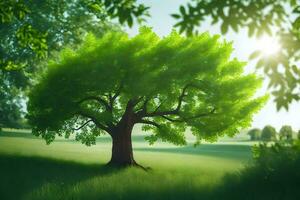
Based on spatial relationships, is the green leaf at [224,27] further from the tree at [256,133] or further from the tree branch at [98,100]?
the tree at [256,133]

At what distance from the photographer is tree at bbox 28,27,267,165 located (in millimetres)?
23641

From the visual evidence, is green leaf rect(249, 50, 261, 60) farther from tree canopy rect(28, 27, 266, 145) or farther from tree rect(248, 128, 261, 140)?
tree rect(248, 128, 261, 140)

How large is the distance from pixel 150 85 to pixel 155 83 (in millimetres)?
410

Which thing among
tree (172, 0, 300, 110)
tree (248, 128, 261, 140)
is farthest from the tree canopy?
tree (248, 128, 261, 140)

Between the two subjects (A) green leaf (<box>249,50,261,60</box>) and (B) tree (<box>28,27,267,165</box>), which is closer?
(A) green leaf (<box>249,50,261,60</box>)

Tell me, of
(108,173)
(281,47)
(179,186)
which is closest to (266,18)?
(281,47)

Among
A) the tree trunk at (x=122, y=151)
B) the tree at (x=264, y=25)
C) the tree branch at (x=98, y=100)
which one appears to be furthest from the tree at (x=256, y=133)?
the tree at (x=264, y=25)

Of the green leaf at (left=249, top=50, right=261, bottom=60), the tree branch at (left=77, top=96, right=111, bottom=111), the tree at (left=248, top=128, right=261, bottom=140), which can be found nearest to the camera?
the green leaf at (left=249, top=50, right=261, bottom=60)

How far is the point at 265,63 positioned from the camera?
721cm

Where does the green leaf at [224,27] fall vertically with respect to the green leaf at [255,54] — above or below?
above

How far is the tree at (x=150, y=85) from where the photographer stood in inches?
931

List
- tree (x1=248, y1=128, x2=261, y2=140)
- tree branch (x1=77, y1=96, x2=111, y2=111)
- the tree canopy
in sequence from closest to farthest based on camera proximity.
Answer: the tree canopy, tree branch (x1=77, y1=96, x2=111, y2=111), tree (x1=248, y1=128, x2=261, y2=140)

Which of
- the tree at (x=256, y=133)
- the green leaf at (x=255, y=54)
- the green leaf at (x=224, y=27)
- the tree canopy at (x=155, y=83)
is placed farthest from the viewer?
the tree at (x=256, y=133)

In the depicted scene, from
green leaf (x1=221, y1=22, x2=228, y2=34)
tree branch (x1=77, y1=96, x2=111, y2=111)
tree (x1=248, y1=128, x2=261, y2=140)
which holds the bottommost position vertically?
green leaf (x1=221, y1=22, x2=228, y2=34)
